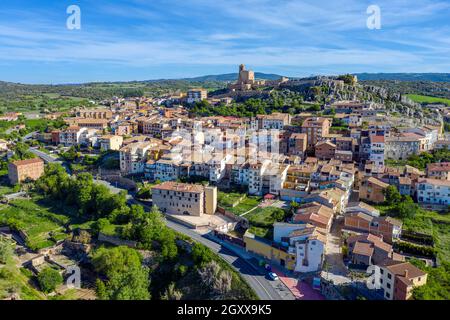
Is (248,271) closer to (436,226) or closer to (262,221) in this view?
(262,221)

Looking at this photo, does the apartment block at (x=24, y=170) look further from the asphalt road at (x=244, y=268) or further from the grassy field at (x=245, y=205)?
the grassy field at (x=245, y=205)

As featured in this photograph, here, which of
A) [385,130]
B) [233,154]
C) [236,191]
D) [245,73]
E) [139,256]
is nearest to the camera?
[139,256]

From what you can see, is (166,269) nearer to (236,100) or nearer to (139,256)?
(139,256)

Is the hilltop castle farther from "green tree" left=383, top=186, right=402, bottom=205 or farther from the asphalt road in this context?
the asphalt road

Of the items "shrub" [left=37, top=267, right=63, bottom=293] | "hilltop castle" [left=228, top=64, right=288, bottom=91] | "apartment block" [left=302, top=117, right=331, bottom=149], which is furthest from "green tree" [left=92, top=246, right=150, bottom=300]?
"hilltop castle" [left=228, top=64, right=288, bottom=91]

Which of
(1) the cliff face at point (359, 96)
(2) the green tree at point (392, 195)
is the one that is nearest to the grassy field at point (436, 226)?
(2) the green tree at point (392, 195)

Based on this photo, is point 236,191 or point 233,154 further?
point 233,154

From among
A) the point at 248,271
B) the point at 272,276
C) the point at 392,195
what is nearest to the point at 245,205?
the point at 248,271

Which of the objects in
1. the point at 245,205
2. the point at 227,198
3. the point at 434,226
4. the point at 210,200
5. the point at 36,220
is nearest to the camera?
the point at 434,226
